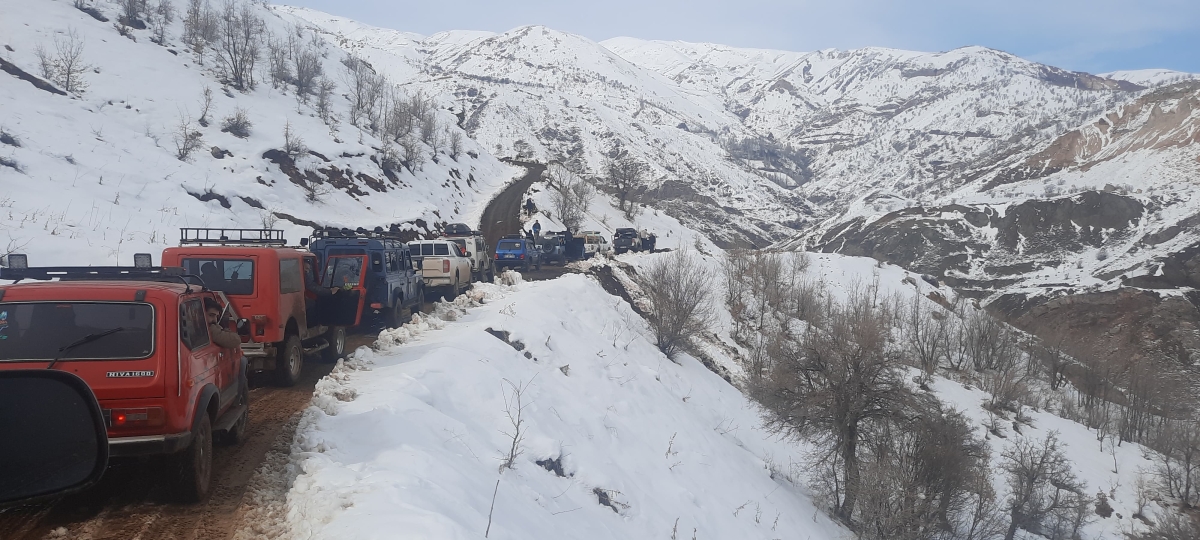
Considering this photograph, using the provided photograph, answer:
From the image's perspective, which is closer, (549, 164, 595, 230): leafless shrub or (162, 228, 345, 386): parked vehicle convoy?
(162, 228, 345, 386): parked vehicle convoy

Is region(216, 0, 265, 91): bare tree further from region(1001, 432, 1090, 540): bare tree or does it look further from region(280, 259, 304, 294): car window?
region(1001, 432, 1090, 540): bare tree

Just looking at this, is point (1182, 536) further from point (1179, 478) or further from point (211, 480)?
point (211, 480)

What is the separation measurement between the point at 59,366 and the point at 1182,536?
35.4m

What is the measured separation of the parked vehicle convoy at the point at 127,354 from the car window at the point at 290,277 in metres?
4.18

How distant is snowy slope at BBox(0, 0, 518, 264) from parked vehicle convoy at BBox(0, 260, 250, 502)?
46.8 ft

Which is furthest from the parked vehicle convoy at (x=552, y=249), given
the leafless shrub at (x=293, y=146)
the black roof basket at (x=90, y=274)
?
the black roof basket at (x=90, y=274)

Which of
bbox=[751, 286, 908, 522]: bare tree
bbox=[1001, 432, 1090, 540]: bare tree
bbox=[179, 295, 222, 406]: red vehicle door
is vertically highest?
bbox=[179, 295, 222, 406]: red vehicle door

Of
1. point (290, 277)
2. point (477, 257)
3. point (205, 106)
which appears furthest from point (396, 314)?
point (205, 106)

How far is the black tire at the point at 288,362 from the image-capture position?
9383mm

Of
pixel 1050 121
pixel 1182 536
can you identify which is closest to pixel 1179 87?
pixel 1050 121

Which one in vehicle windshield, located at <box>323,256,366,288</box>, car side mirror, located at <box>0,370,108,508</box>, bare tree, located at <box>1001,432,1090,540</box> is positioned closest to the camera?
car side mirror, located at <box>0,370,108,508</box>

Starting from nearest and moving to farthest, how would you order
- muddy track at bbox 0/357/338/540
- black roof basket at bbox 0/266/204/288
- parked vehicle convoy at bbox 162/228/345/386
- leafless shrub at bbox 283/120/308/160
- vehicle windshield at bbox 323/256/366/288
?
muddy track at bbox 0/357/338/540 < black roof basket at bbox 0/266/204/288 < parked vehicle convoy at bbox 162/228/345/386 < vehicle windshield at bbox 323/256/366/288 < leafless shrub at bbox 283/120/308/160

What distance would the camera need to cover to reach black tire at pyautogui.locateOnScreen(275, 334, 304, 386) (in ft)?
30.8

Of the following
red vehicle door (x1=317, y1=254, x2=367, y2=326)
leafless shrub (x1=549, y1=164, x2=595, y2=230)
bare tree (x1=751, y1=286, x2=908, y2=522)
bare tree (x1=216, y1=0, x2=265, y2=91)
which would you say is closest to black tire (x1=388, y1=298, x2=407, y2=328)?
red vehicle door (x1=317, y1=254, x2=367, y2=326)
